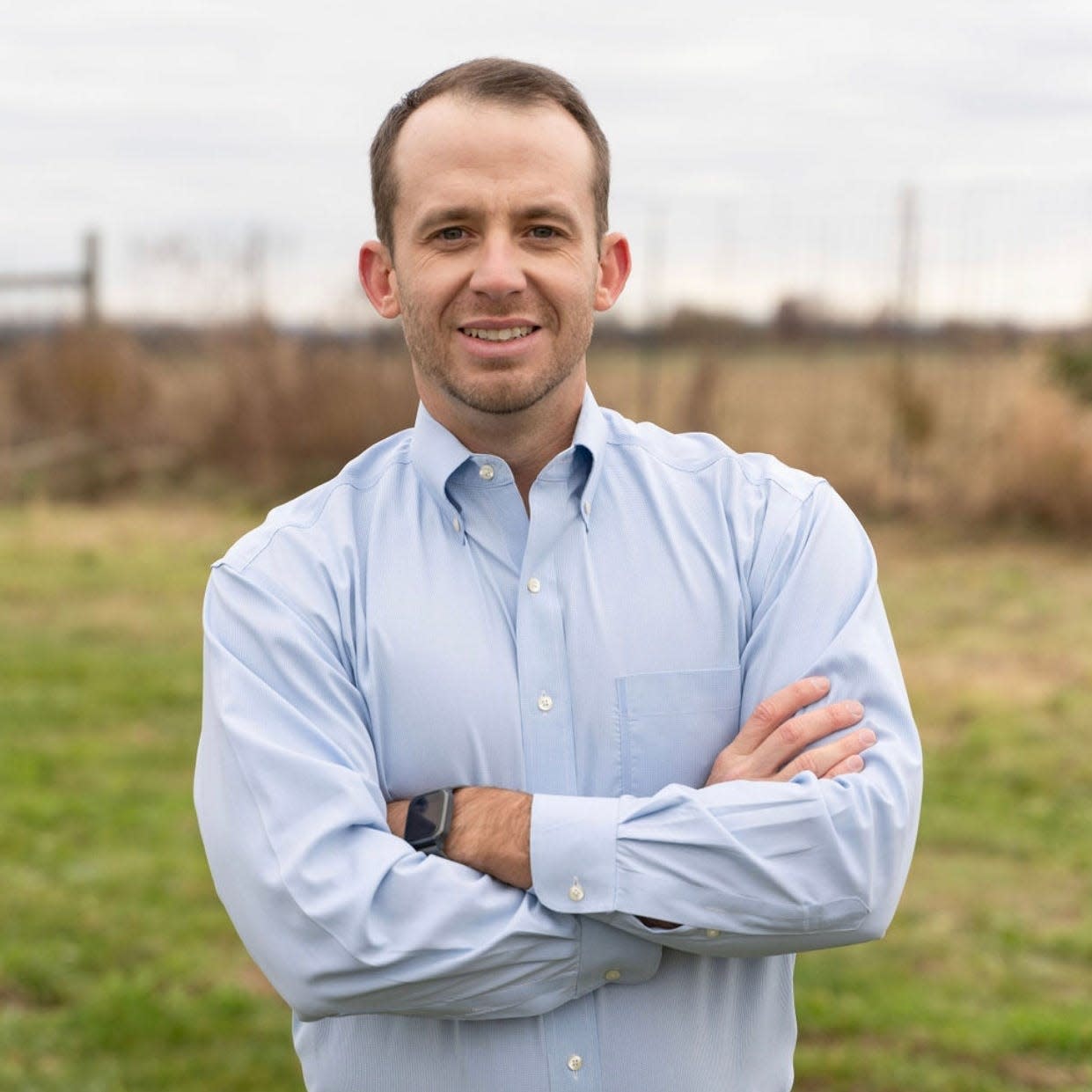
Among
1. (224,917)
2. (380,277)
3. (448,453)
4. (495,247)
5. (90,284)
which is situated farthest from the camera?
(90,284)

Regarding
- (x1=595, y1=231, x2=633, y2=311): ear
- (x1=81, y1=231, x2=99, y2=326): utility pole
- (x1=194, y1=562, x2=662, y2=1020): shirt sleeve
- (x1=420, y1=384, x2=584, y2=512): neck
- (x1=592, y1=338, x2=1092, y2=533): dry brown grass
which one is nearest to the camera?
(x1=194, y1=562, x2=662, y2=1020): shirt sleeve

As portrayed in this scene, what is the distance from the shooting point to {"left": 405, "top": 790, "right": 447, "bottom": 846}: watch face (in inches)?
94.5

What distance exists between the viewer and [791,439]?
14.3 meters

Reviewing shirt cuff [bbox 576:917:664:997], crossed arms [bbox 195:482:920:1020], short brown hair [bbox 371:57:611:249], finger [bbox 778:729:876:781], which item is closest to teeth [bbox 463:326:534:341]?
short brown hair [bbox 371:57:611:249]

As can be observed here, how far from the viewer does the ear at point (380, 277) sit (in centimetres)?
265

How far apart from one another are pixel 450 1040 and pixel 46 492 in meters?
15.3

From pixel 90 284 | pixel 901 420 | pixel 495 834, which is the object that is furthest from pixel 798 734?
pixel 90 284

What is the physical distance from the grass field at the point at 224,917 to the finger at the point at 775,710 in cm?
260

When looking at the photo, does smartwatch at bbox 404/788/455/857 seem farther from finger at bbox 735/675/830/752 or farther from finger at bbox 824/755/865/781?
finger at bbox 824/755/865/781

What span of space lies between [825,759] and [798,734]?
0.18ft

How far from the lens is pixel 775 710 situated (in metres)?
2.48

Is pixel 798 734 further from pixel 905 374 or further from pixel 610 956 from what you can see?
pixel 905 374

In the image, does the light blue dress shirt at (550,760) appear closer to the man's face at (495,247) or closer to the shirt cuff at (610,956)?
the shirt cuff at (610,956)

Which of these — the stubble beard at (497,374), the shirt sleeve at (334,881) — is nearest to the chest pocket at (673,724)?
the shirt sleeve at (334,881)
